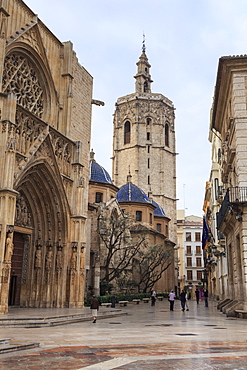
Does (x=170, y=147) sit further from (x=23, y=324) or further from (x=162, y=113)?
(x=23, y=324)

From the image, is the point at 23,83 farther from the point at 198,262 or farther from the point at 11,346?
the point at 198,262

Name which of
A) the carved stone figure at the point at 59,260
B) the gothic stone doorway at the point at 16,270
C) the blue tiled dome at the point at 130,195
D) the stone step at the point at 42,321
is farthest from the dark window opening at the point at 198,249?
the stone step at the point at 42,321

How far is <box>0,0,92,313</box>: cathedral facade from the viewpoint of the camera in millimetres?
20281

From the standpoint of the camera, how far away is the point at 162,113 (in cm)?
7081

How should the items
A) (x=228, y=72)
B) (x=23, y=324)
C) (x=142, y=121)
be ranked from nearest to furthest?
(x=23, y=324) → (x=228, y=72) → (x=142, y=121)

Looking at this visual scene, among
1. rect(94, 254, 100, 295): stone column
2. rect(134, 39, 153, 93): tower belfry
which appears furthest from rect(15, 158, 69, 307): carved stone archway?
rect(134, 39, 153, 93): tower belfry

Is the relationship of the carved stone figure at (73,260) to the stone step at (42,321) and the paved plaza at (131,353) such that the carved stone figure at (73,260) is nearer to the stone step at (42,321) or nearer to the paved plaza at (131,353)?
the stone step at (42,321)

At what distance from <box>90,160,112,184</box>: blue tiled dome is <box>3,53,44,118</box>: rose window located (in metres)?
19.3

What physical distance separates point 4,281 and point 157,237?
114 feet

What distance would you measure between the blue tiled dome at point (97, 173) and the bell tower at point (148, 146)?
71.1 feet

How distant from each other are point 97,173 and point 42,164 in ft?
73.2

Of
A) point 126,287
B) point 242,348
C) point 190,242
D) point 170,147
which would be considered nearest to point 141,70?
point 170,147

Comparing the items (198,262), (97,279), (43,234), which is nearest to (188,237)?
(198,262)

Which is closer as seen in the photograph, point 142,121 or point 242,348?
point 242,348
